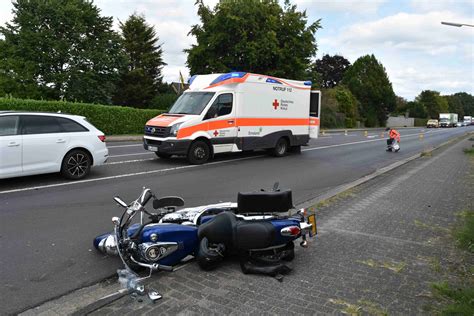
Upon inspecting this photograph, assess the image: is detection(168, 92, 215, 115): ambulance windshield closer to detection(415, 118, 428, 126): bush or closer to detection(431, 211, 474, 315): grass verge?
detection(431, 211, 474, 315): grass verge

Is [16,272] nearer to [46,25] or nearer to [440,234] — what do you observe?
[440,234]

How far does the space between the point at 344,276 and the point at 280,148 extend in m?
11.8

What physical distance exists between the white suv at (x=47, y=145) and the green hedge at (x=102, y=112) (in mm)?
12173

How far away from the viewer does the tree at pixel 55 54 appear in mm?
34719

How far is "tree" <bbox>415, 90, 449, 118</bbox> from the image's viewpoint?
125 meters

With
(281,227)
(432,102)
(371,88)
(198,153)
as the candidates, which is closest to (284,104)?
(198,153)

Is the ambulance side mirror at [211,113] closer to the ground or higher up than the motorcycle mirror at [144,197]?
higher up

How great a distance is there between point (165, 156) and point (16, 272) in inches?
375

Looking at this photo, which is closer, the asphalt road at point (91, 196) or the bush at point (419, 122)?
the asphalt road at point (91, 196)

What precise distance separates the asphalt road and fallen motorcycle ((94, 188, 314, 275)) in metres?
0.51

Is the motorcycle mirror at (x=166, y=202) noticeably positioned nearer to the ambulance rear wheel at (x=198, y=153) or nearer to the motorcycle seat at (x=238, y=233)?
the motorcycle seat at (x=238, y=233)

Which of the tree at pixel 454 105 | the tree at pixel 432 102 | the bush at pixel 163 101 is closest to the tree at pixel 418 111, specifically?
the tree at pixel 432 102

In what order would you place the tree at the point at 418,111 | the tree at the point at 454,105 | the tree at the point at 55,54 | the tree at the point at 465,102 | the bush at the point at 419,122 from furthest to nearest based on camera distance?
the tree at the point at 465,102, the tree at the point at 454,105, the tree at the point at 418,111, the bush at the point at 419,122, the tree at the point at 55,54

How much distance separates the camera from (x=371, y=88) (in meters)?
73.4
